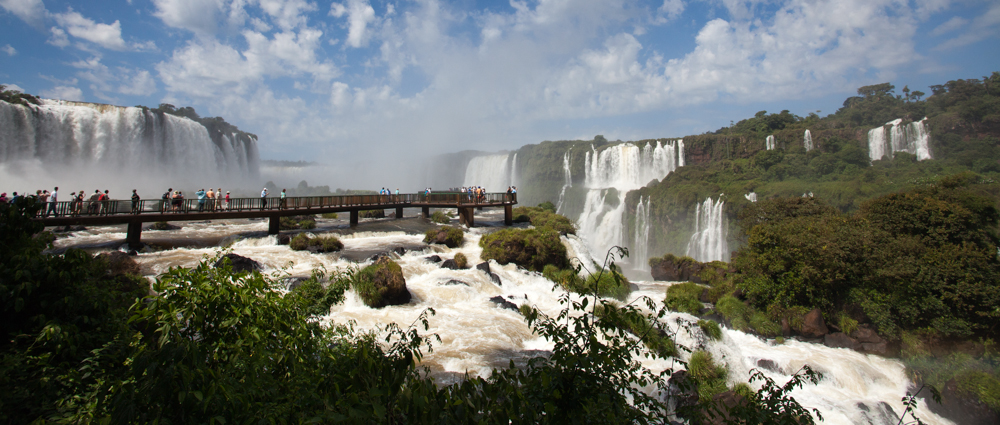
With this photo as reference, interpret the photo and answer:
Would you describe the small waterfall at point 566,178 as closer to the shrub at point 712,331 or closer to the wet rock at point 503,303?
the wet rock at point 503,303

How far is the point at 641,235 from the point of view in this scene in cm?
4550

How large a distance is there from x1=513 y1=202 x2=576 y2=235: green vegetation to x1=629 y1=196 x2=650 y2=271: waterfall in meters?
14.2

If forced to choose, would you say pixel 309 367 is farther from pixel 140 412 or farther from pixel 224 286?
pixel 140 412

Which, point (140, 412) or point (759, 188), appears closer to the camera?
point (140, 412)

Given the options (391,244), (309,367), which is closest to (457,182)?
(391,244)

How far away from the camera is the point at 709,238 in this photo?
38125 millimetres

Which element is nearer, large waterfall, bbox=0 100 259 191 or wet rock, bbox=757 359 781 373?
wet rock, bbox=757 359 781 373

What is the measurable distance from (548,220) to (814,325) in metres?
18.0

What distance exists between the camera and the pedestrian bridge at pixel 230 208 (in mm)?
17484

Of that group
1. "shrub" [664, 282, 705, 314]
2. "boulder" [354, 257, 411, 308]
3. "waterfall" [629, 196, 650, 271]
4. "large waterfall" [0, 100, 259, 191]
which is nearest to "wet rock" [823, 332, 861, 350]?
"shrub" [664, 282, 705, 314]

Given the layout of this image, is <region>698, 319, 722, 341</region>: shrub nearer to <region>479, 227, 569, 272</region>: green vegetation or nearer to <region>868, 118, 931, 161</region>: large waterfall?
<region>479, 227, 569, 272</region>: green vegetation

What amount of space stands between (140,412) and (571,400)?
2.66 meters

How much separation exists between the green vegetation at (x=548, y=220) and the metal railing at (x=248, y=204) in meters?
2.51

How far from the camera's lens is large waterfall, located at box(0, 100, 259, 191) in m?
35.1
